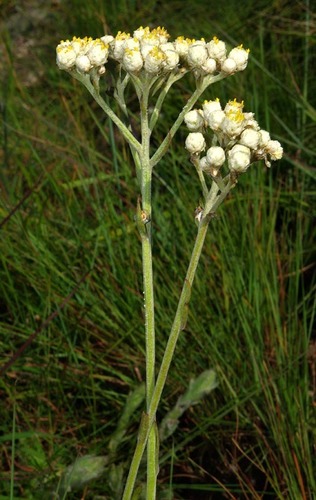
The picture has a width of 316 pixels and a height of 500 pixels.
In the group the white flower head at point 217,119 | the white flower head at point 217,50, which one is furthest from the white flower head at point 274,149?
the white flower head at point 217,50

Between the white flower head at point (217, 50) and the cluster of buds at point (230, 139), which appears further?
the white flower head at point (217, 50)

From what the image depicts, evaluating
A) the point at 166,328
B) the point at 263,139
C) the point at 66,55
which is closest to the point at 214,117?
the point at 263,139

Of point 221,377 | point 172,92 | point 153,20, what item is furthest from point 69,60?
point 153,20

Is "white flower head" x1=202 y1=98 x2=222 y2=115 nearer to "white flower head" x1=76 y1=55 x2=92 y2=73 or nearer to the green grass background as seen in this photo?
"white flower head" x1=76 y1=55 x2=92 y2=73

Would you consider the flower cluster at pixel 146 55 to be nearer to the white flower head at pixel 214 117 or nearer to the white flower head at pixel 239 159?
the white flower head at pixel 214 117

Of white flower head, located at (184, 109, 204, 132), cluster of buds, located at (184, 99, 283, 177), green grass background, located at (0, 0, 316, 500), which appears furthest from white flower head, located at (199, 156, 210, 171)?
green grass background, located at (0, 0, 316, 500)

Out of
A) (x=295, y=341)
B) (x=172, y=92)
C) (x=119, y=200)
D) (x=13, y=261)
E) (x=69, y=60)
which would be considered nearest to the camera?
(x=69, y=60)

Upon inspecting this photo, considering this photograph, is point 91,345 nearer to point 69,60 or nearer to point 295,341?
point 295,341
